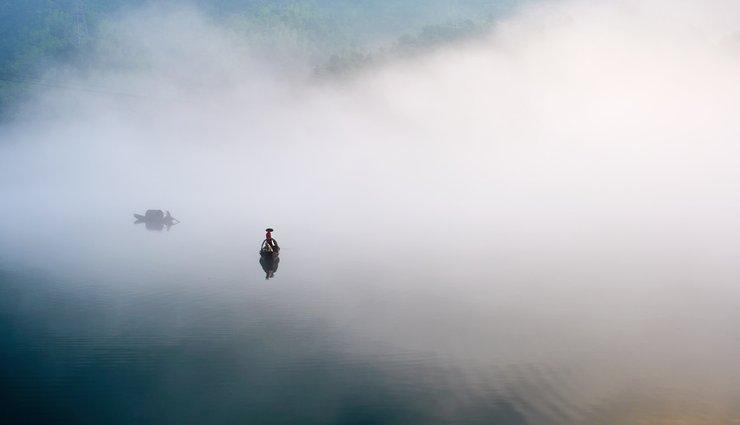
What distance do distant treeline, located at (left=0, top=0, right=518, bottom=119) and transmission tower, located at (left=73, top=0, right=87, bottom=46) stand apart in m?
0.16

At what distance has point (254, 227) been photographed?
3866 centimetres

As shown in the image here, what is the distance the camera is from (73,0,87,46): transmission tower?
10538cm

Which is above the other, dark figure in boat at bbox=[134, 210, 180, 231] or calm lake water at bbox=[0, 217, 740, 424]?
dark figure in boat at bbox=[134, 210, 180, 231]

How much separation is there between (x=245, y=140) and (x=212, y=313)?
84.2 meters

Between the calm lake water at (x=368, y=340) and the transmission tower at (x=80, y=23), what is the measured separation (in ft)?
302

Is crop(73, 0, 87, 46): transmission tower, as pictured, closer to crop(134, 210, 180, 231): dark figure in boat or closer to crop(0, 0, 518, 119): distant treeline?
crop(0, 0, 518, 119): distant treeline

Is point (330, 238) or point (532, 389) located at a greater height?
point (330, 238)

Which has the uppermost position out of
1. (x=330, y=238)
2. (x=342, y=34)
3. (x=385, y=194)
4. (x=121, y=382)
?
(x=342, y=34)

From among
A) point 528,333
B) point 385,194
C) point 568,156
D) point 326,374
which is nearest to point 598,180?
point 568,156

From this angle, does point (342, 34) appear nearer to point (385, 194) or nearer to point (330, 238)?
point (385, 194)

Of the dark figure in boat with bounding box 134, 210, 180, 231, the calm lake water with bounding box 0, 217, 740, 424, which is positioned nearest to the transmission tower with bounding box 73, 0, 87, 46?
the dark figure in boat with bounding box 134, 210, 180, 231

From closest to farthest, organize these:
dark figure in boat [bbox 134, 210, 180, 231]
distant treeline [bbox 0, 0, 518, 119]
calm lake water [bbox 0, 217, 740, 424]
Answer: calm lake water [bbox 0, 217, 740, 424] < dark figure in boat [bbox 134, 210, 180, 231] < distant treeline [bbox 0, 0, 518, 119]

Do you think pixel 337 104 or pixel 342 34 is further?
pixel 342 34

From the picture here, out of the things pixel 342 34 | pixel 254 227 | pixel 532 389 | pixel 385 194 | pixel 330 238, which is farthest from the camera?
pixel 342 34
